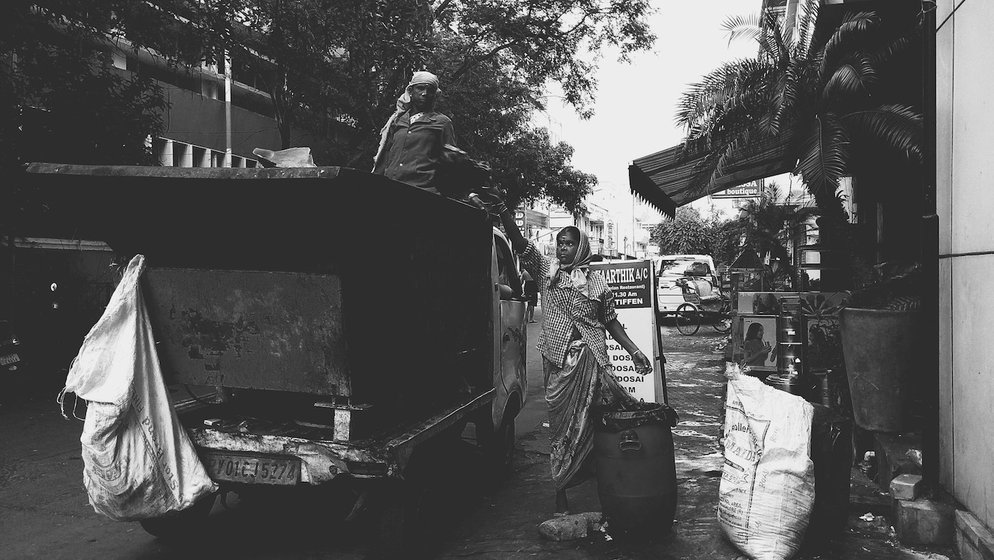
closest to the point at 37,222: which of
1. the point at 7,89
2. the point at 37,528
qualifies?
the point at 7,89

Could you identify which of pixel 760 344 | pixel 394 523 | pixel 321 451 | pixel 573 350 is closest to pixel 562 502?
pixel 573 350

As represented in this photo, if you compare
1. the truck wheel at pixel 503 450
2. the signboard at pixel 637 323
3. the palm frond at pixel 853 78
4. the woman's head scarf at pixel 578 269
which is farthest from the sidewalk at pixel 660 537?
the palm frond at pixel 853 78

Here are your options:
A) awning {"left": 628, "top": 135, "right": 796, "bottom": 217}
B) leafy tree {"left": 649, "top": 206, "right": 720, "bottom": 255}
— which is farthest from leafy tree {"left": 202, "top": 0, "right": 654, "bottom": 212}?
leafy tree {"left": 649, "top": 206, "right": 720, "bottom": 255}

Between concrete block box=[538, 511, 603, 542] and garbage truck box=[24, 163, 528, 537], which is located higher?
garbage truck box=[24, 163, 528, 537]

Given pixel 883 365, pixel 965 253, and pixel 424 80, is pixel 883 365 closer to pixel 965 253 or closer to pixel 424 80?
pixel 965 253

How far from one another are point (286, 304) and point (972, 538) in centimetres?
366

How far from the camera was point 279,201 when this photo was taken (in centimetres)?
355

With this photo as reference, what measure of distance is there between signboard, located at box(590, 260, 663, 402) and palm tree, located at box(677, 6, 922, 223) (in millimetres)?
3180

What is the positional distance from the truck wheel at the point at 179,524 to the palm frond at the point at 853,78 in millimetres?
7948

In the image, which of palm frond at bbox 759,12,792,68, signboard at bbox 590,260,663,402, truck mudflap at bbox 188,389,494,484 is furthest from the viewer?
palm frond at bbox 759,12,792,68

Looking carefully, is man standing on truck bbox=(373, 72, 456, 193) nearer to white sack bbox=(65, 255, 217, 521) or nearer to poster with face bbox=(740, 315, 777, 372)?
white sack bbox=(65, 255, 217, 521)

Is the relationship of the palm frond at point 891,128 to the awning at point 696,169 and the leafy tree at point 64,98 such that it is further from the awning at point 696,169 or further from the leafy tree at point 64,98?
the leafy tree at point 64,98

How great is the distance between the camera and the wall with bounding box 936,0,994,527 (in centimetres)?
362

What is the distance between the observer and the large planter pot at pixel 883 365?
5168 millimetres
